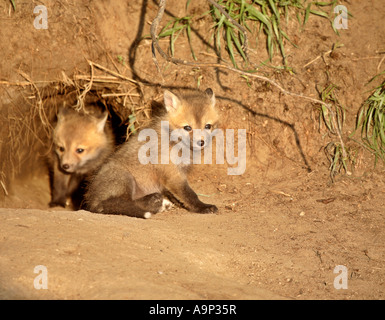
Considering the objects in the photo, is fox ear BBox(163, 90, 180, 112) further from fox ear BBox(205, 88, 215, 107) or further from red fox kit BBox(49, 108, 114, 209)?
red fox kit BBox(49, 108, 114, 209)

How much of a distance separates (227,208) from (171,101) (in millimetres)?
1228

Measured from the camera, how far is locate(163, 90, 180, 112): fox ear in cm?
468

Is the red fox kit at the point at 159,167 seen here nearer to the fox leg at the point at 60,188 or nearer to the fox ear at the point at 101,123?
the fox ear at the point at 101,123

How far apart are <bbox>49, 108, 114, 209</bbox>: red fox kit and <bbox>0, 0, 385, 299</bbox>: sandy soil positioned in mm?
505

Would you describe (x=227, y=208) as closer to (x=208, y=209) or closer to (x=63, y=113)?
(x=208, y=209)

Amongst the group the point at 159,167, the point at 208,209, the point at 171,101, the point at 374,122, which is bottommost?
the point at 208,209

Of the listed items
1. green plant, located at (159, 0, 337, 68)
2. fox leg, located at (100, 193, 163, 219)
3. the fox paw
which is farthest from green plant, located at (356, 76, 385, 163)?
fox leg, located at (100, 193, 163, 219)

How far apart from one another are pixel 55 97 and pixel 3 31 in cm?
113

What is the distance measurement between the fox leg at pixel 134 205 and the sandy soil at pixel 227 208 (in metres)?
0.13

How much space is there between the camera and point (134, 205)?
4293mm

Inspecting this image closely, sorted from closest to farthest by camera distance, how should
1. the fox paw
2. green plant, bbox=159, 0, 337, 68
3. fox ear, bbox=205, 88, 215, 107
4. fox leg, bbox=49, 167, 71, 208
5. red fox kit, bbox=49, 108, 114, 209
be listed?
the fox paw < fox ear, bbox=205, 88, 215, 107 < green plant, bbox=159, 0, 337, 68 < red fox kit, bbox=49, 108, 114, 209 < fox leg, bbox=49, 167, 71, 208

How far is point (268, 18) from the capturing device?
202 inches

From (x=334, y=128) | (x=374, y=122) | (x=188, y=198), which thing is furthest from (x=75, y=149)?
(x=374, y=122)

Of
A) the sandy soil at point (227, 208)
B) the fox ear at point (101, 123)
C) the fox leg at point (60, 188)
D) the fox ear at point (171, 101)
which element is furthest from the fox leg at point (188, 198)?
the fox leg at point (60, 188)
